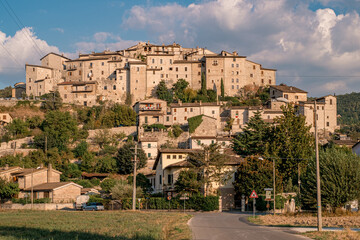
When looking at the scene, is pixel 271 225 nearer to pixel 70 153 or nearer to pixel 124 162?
pixel 124 162

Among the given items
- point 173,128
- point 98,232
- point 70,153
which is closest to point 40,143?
point 70,153

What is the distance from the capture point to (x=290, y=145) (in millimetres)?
59312

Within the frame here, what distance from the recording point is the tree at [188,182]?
54.9 meters

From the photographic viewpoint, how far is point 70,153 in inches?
3568

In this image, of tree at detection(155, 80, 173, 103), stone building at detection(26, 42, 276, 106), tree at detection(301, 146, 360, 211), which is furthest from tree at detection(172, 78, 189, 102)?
tree at detection(301, 146, 360, 211)

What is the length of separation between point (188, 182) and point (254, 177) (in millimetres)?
8363

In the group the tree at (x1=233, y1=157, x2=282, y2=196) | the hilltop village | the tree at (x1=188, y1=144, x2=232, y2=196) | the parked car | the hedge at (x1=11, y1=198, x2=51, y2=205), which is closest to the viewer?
the tree at (x1=233, y1=157, x2=282, y2=196)

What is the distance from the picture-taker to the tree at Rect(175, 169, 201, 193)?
5488 centimetres

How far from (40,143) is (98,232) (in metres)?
70.8

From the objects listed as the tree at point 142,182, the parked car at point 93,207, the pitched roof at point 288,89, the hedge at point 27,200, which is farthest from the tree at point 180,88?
the parked car at point 93,207

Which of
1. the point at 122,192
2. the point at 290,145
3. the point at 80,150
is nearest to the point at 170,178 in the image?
the point at 122,192

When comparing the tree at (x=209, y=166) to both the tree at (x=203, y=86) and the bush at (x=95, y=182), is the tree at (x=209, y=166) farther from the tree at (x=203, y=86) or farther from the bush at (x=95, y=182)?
the tree at (x=203, y=86)

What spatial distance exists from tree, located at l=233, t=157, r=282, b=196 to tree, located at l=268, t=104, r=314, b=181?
2.97m

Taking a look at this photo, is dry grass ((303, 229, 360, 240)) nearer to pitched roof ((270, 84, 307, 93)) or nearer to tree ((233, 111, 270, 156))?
tree ((233, 111, 270, 156))
